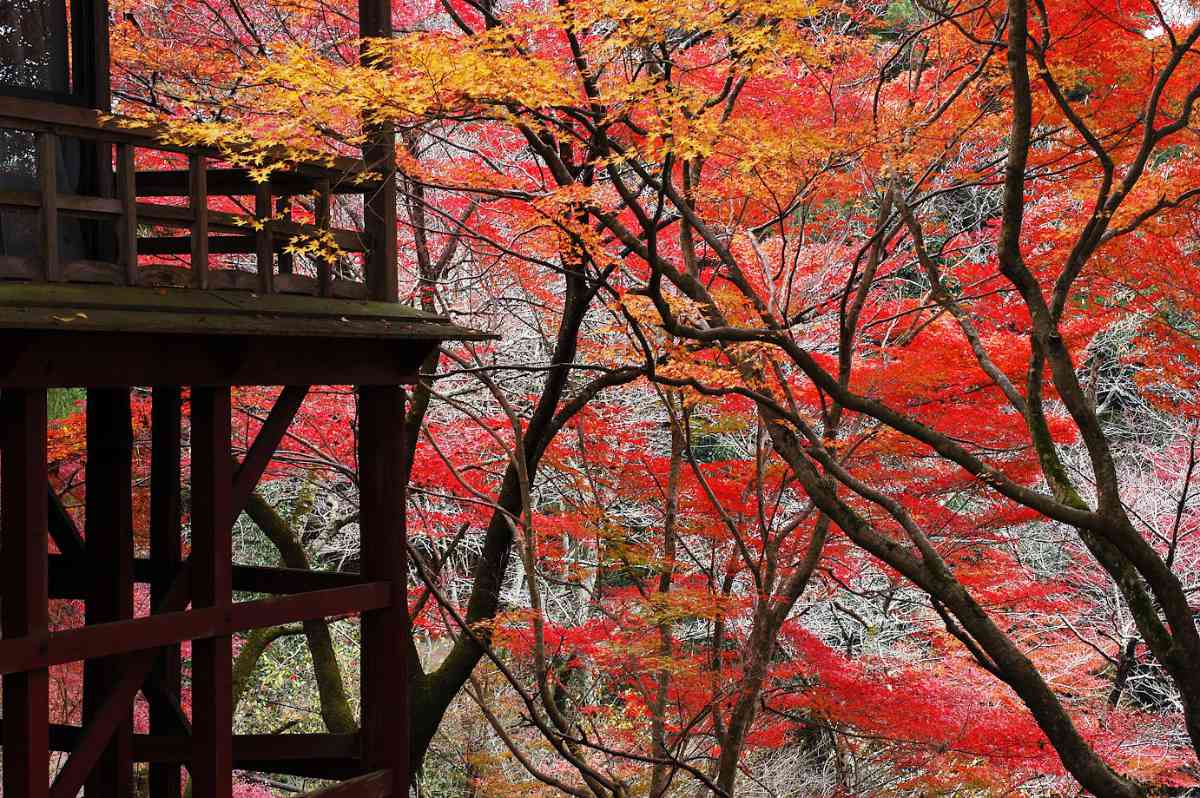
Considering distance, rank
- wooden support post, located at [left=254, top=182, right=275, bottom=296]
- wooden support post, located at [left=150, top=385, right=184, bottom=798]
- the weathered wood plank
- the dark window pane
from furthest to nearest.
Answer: wooden support post, located at [left=150, top=385, right=184, bottom=798], the dark window pane, wooden support post, located at [left=254, top=182, right=275, bottom=296], the weathered wood plank

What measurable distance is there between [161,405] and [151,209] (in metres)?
2.09

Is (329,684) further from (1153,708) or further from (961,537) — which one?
(1153,708)

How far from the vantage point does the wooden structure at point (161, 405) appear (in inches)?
187

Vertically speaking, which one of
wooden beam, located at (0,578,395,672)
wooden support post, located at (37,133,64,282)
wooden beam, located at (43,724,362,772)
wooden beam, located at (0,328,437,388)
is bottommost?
wooden beam, located at (43,724,362,772)

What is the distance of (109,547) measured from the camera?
6664 millimetres

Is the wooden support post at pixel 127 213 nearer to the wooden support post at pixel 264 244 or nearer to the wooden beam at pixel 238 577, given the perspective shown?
the wooden support post at pixel 264 244

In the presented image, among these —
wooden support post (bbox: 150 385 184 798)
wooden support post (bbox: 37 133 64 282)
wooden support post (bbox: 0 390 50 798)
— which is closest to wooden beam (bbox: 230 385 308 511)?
wooden support post (bbox: 0 390 50 798)

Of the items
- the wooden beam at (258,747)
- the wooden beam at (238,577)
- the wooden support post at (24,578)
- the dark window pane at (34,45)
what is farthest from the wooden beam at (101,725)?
the dark window pane at (34,45)

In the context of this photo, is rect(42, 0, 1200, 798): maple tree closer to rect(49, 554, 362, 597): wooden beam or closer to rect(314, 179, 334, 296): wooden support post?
rect(314, 179, 334, 296): wooden support post

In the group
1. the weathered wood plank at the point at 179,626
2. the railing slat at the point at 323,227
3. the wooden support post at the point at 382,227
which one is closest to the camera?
the weathered wood plank at the point at 179,626

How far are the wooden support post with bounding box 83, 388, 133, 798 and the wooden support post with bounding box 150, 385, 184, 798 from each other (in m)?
0.30

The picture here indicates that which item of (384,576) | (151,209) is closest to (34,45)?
(151,209)

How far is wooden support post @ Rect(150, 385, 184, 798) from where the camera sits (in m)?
7.16

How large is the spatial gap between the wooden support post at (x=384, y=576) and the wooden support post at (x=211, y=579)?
0.91 metres
